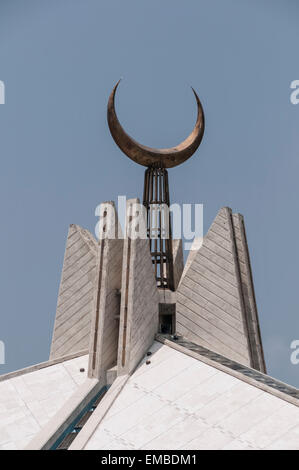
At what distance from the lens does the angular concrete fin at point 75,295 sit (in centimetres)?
1686

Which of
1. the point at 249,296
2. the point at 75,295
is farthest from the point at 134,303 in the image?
the point at 249,296

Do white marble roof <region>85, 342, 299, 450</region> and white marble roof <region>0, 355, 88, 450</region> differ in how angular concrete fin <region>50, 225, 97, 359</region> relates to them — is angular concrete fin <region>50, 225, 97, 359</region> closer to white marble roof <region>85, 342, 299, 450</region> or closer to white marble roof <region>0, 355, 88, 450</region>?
white marble roof <region>0, 355, 88, 450</region>

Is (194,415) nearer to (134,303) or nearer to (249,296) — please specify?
(134,303)

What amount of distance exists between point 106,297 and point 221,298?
4.42m

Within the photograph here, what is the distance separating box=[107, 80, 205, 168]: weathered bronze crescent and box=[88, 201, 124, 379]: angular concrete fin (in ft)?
14.2

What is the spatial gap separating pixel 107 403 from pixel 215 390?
211 cm

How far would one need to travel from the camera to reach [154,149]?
18.5m

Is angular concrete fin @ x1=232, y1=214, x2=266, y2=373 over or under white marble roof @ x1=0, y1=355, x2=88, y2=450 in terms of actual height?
over

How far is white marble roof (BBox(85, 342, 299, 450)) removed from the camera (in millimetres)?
9516

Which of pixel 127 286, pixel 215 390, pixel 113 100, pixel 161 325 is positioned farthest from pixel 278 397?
pixel 113 100

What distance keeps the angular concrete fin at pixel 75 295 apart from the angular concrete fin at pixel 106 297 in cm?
326

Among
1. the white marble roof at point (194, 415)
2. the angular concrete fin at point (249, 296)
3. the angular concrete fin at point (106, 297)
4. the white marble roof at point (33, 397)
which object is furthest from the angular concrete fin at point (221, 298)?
the white marble roof at point (33, 397)

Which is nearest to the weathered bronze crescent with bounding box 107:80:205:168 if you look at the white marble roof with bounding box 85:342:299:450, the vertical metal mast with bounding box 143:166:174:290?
the vertical metal mast with bounding box 143:166:174:290
